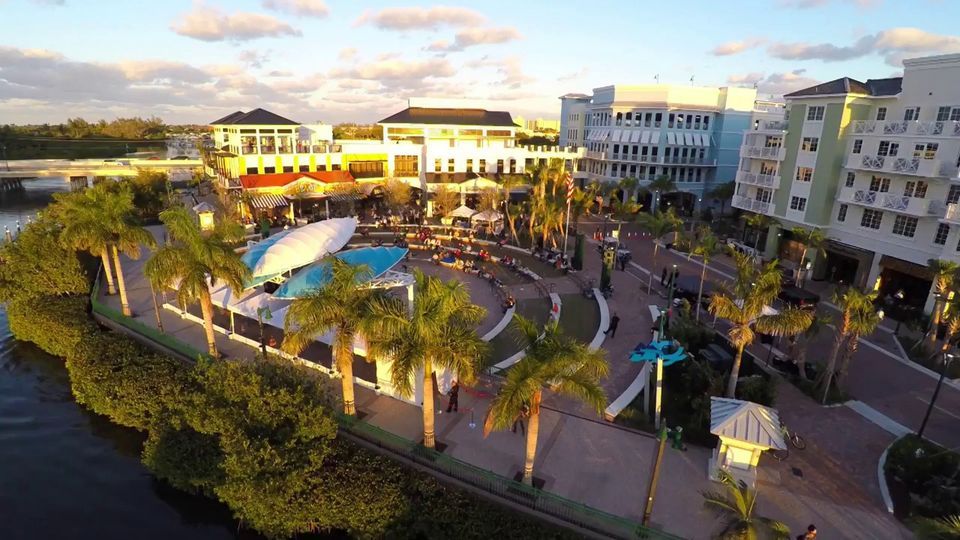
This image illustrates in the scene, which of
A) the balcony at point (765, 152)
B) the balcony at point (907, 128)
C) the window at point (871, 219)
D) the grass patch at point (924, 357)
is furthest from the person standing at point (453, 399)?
the balcony at point (765, 152)

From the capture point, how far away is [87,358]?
20.4m

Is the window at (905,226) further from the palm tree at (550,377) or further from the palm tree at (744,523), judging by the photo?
Answer: the palm tree at (744,523)

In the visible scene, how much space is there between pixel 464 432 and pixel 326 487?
15.4 ft

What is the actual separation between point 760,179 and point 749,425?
31.8m

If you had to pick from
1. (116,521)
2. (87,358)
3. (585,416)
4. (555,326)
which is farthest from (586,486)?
(87,358)

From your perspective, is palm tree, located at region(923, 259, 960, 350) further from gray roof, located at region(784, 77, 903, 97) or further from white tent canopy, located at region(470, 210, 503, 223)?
white tent canopy, located at region(470, 210, 503, 223)

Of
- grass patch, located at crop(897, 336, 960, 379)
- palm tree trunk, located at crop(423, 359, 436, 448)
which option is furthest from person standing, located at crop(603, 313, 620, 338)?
grass patch, located at crop(897, 336, 960, 379)

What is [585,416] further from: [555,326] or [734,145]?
[734,145]

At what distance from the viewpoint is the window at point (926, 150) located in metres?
28.9

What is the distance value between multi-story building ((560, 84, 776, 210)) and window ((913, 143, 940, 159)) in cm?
3102

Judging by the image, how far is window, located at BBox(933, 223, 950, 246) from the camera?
28627mm

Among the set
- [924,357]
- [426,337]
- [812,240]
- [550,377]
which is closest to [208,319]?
[426,337]

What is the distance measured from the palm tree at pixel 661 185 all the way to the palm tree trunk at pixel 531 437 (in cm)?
4923

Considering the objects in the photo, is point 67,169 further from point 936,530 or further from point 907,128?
point 907,128
